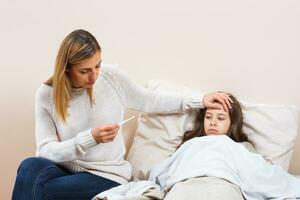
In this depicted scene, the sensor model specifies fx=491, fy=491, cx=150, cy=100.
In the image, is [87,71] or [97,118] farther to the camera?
[97,118]

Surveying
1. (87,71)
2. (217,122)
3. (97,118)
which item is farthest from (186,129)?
(87,71)

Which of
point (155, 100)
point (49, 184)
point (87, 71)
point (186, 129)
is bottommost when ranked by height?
point (49, 184)

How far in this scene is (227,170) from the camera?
175cm

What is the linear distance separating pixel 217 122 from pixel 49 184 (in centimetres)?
69

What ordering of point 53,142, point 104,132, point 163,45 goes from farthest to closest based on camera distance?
point 163,45 → point 53,142 → point 104,132

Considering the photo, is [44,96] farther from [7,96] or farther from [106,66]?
[7,96]

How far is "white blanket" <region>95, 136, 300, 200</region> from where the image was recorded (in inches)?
68.4

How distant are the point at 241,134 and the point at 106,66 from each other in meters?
0.61

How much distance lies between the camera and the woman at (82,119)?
1.71 metres

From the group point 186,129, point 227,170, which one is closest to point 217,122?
point 186,129

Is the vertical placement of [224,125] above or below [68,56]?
below

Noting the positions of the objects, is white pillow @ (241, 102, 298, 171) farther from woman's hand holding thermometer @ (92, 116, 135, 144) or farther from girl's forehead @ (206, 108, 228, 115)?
woman's hand holding thermometer @ (92, 116, 135, 144)

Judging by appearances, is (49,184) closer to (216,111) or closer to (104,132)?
(104,132)

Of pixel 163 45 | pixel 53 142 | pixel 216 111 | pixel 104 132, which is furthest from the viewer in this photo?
pixel 163 45
